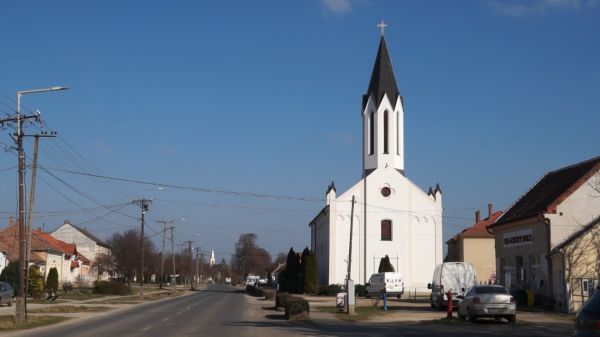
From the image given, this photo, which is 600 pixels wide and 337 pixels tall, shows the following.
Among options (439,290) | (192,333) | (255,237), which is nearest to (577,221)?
(439,290)

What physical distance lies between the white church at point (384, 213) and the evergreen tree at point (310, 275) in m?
1.29

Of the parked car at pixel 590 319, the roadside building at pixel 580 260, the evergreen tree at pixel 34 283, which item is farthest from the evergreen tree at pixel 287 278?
the parked car at pixel 590 319

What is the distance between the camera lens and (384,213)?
233ft

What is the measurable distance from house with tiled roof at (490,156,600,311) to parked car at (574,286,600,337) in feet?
80.7

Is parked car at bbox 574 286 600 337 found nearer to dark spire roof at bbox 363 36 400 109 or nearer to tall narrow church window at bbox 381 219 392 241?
tall narrow church window at bbox 381 219 392 241

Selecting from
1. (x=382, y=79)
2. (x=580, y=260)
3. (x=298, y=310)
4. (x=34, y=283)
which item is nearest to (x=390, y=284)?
(x=580, y=260)

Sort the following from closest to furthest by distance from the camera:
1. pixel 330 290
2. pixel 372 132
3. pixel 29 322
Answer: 1. pixel 29 322
2. pixel 330 290
3. pixel 372 132

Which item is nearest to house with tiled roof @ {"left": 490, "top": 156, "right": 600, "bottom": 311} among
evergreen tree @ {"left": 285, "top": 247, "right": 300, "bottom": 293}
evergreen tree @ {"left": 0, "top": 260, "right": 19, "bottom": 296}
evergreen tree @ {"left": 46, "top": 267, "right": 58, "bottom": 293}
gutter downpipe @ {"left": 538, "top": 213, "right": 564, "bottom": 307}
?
gutter downpipe @ {"left": 538, "top": 213, "right": 564, "bottom": 307}

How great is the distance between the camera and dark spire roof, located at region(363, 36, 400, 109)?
72.8m

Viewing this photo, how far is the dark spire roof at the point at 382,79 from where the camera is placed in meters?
72.8

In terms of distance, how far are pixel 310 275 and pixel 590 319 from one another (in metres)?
59.5

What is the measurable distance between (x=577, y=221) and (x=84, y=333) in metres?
25.9

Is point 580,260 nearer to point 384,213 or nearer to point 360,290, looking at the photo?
point 360,290

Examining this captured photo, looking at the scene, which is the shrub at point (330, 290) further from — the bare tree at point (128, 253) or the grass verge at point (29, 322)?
the bare tree at point (128, 253)
